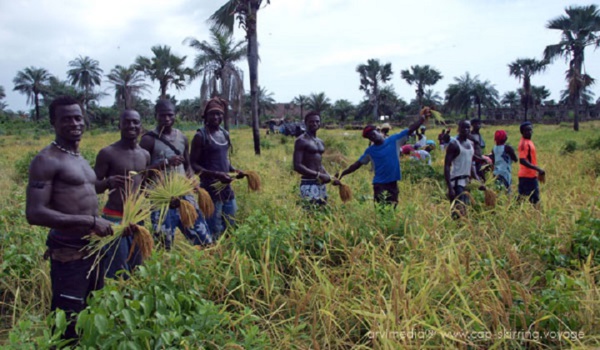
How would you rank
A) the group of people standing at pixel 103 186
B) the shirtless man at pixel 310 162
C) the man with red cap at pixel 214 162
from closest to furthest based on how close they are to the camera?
1. the group of people standing at pixel 103 186
2. the man with red cap at pixel 214 162
3. the shirtless man at pixel 310 162

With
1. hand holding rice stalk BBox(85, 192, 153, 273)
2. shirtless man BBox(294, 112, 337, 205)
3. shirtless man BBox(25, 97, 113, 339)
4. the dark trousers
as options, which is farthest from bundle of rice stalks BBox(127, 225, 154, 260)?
shirtless man BBox(294, 112, 337, 205)

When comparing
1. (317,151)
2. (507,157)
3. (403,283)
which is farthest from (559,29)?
(403,283)

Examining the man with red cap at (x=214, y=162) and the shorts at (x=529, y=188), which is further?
the shorts at (x=529, y=188)

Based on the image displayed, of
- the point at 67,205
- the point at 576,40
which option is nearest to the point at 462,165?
the point at 67,205

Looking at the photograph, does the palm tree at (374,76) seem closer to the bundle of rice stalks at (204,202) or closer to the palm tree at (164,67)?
the palm tree at (164,67)

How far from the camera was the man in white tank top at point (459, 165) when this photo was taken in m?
5.01

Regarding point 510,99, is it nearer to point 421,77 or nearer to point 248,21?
point 421,77

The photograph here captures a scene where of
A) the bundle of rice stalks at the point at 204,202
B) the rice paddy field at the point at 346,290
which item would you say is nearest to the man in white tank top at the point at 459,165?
the rice paddy field at the point at 346,290

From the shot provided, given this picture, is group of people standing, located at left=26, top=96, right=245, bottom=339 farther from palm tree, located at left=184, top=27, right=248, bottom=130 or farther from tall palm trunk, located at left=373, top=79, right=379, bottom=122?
tall palm trunk, located at left=373, top=79, right=379, bottom=122

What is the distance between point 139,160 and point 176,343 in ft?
5.62

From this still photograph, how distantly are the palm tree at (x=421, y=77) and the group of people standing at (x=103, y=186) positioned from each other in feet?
177

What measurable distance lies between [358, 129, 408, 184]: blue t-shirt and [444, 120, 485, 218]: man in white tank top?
630mm

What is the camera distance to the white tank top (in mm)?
5074

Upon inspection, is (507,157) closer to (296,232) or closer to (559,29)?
(296,232)
